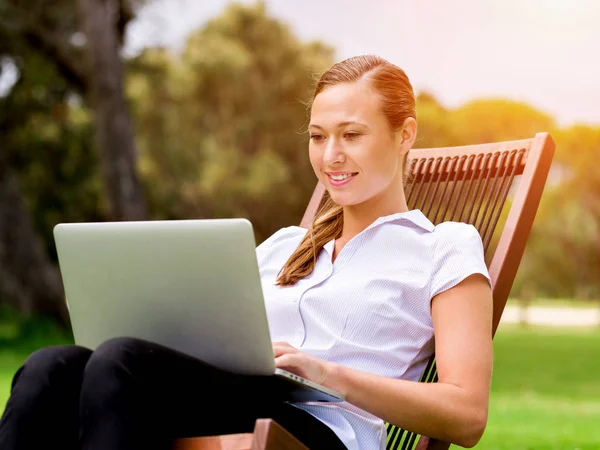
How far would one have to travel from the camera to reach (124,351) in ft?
5.94

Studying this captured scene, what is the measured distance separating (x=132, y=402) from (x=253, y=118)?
2189cm

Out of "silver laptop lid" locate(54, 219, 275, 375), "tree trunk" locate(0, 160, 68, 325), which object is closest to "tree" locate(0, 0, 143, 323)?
"tree trunk" locate(0, 160, 68, 325)

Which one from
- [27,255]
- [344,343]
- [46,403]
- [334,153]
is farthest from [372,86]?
[27,255]

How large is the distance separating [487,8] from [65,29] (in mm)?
14355

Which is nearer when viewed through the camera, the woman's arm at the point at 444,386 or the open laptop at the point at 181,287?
the open laptop at the point at 181,287

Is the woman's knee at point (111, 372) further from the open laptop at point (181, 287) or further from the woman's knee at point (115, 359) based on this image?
the open laptop at point (181, 287)

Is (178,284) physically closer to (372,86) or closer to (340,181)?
(340,181)

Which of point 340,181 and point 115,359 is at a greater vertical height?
point 340,181

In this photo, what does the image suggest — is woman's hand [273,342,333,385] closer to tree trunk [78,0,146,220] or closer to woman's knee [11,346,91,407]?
woman's knee [11,346,91,407]

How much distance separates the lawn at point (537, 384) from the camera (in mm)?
5277

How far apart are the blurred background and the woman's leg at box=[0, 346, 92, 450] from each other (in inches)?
258

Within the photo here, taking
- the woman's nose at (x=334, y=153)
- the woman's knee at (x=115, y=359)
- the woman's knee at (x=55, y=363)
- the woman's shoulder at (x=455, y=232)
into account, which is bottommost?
the woman's knee at (x=55, y=363)

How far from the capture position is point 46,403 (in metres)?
1.89

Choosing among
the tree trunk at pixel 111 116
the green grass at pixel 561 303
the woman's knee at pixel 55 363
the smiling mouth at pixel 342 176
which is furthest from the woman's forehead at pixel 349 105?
the green grass at pixel 561 303
